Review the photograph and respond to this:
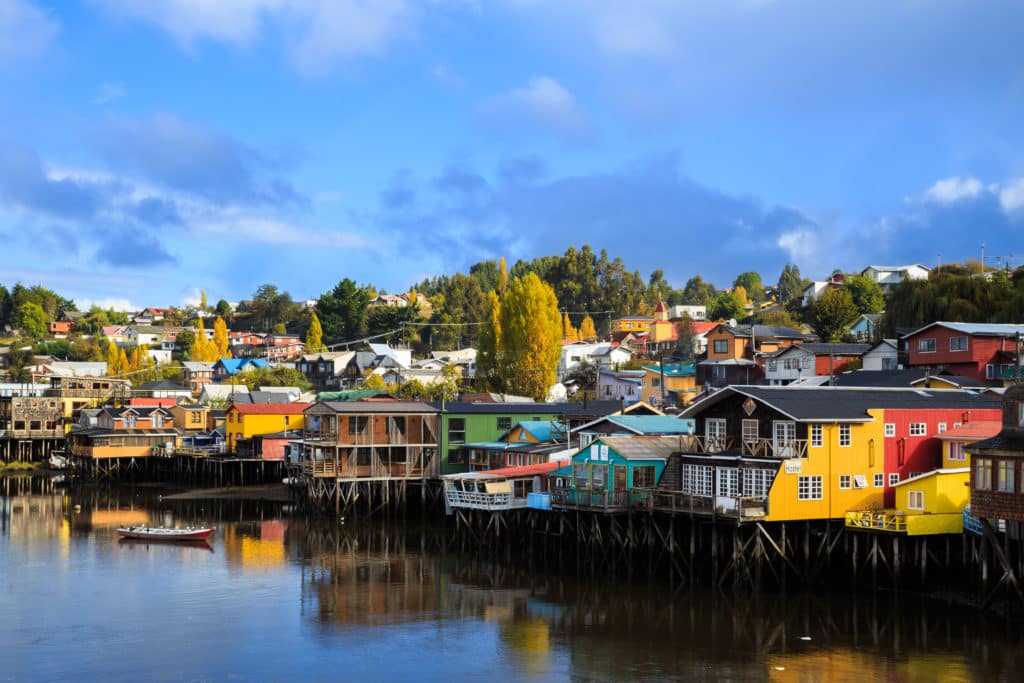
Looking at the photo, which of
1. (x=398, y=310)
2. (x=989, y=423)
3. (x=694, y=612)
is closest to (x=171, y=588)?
(x=694, y=612)

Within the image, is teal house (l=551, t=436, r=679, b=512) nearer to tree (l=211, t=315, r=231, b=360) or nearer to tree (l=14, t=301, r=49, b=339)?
tree (l=211, t=315, r=231, b=360)

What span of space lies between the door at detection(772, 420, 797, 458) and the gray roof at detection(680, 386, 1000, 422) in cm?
69

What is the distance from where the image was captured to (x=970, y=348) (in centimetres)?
6347

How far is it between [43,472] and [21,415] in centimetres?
861

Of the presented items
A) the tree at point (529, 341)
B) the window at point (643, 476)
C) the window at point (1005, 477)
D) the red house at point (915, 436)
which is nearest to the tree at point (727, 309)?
the tree at point (529, 341)

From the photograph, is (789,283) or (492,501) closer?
(492,501)

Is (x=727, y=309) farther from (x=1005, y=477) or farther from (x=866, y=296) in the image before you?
(x=1005, y=477)

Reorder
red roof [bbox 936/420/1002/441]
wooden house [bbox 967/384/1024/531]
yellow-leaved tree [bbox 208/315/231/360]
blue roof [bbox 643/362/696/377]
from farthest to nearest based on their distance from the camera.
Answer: yellow-leaved tree [bbox 208/315/231/360], blue roof [bbox 643/362/696/377], red roof [bbox 936/420/1002/441], wooden house [bbox 967/384/1024/531]

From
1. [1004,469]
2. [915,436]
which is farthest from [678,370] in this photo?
[1004,469]

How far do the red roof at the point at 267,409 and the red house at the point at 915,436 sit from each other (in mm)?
51994

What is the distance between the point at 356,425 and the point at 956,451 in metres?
33.5

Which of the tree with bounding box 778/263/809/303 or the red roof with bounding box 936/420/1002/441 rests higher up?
the tree with bounding box 778/263/809/303

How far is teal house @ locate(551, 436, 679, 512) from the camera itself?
4397cm

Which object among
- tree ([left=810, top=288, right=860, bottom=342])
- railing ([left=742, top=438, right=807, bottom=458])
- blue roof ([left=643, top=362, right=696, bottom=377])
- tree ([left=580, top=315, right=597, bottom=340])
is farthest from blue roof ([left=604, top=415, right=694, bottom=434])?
tree ([left=580, top=315, right=597, bottom=340])
